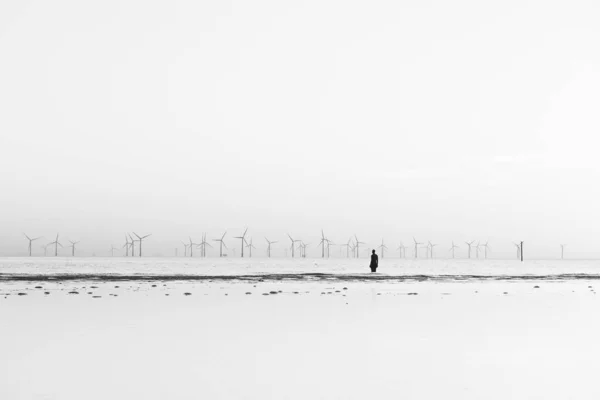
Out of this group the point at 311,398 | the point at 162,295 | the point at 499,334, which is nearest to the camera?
the point at 311,398

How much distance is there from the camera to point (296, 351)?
1416 cm

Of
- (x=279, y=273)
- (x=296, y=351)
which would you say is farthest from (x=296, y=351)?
(x=279, y=273)

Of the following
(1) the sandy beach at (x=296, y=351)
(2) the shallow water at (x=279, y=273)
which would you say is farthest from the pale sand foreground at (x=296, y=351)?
(2) the shallow water at (x=279, y=273)

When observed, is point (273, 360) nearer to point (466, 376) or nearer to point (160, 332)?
point (466, 376)

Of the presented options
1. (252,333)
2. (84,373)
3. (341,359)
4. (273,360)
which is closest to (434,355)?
(341,359)

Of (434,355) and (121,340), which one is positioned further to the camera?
(121,340)

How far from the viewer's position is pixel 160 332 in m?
17.1

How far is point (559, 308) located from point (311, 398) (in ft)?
57.3

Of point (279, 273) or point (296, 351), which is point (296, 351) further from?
point (279, 273)

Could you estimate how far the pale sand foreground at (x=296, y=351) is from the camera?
10438 millimetres

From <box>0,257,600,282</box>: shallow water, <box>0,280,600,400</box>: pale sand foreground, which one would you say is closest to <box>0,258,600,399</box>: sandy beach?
<box>0,280,600,400</box>: pale sand foreground

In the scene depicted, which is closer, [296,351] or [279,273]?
[296,351]

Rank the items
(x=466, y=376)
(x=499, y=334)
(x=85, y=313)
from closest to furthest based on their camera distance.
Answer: (x=466, y=376) < (x=499, y=334) < (x=85, y=313)

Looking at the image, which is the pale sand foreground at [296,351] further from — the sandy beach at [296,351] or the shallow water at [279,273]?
the shallow water at [279,273]
